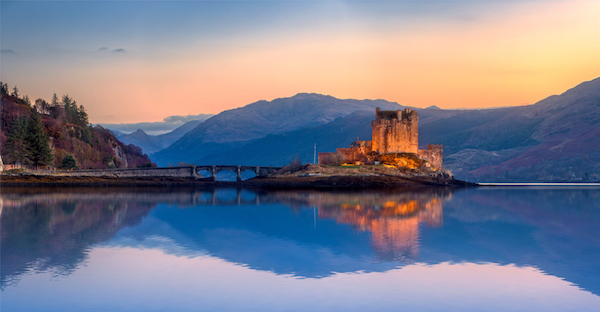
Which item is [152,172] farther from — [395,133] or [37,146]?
[395,133]

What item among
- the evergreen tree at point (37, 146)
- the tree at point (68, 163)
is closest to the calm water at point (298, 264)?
the evergreen tree at point (37, 146)

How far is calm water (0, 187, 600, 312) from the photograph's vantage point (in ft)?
51.2

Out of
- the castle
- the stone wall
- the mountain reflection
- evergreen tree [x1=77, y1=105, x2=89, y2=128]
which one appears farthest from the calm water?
evergreen tree [x1=77, y1=105, x2=89, y2=128]

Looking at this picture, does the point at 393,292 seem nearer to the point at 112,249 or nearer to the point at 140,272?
the point at 140,272

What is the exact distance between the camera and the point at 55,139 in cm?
10844

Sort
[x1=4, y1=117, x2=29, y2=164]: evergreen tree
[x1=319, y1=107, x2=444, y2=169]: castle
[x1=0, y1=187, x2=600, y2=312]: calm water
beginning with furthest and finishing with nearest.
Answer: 1. [x1=319, y1=107, x2=444, y2=169]: castle
2. [x1=4, y1=117, x2=29, y2=164]: evergreen tree
3. [x1=0, y1=187, x2=600, y2=312]: calm water

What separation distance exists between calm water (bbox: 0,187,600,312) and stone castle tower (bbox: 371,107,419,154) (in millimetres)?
66336

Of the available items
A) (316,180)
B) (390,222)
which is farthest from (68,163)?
(390,222)

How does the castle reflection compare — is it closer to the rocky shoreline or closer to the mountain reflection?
the mountain reflection

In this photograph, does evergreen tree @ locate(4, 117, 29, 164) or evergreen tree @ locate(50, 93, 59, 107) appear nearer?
evergreen tree @ locate(4, 117, 29, 164)

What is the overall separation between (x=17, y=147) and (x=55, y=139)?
16.6 m

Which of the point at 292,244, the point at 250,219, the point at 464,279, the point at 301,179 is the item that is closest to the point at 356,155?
the point at 301,179

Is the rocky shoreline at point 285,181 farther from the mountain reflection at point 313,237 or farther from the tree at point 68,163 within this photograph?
the mountain reflection at point 313,237

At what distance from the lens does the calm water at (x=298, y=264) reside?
51.2 feet
